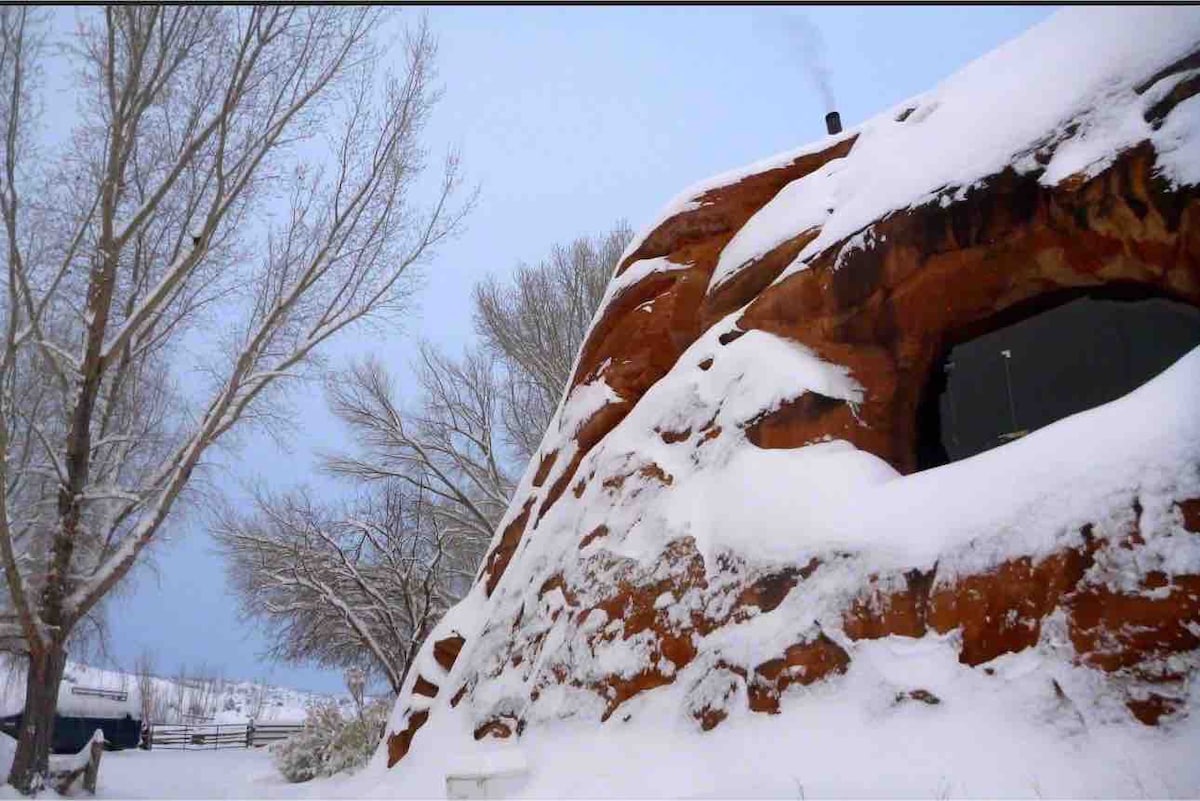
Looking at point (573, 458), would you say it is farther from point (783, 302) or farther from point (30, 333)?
point (30, 333)

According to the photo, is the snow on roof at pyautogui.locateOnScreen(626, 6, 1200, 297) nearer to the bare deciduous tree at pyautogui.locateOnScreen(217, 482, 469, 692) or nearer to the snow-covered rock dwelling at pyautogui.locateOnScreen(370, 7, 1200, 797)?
the snow-covered rock dwelling at pyautogui.locateOnScreen(370, 7, 1200, 797)

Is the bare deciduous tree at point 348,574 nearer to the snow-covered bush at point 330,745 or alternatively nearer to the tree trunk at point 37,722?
the snow-covered bush at point 330,745

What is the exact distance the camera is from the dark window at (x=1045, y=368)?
17.1 ft

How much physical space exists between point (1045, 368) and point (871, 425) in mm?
1293

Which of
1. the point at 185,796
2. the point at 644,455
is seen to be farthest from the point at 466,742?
the point at 185,796

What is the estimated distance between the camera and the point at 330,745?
14.8 m

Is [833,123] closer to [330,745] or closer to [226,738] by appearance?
[330,745]

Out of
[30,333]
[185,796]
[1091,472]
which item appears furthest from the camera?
[185,796]

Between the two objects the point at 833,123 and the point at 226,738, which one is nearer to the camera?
the point at 833,123

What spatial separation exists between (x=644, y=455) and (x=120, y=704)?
91.5 feet

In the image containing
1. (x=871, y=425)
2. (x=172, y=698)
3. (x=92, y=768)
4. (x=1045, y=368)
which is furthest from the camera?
(x=172, y=698)

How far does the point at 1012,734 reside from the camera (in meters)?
3.56

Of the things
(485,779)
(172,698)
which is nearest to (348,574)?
(485,779)

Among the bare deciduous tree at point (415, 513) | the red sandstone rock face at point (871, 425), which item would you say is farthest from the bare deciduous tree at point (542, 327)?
the red sandstone rock face at point (871, 425)
